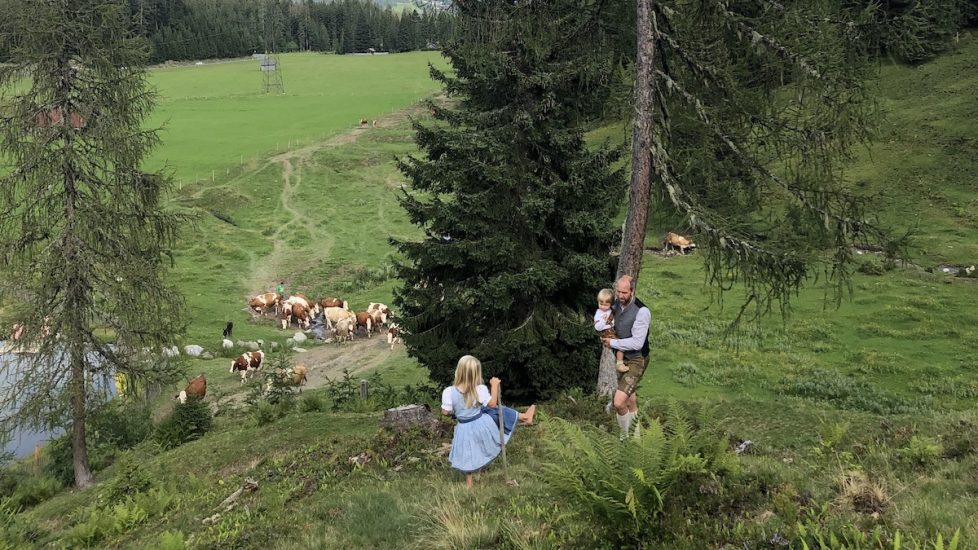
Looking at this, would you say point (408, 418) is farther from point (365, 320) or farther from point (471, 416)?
point (365, 320)

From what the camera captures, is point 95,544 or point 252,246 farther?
point 252,246

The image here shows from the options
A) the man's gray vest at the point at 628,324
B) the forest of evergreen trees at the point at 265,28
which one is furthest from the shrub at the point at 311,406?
the forest of evergreen trees at the point at 265,28

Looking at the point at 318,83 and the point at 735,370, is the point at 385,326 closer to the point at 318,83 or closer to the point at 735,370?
the point at 735,370

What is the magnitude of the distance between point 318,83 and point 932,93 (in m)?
86.8

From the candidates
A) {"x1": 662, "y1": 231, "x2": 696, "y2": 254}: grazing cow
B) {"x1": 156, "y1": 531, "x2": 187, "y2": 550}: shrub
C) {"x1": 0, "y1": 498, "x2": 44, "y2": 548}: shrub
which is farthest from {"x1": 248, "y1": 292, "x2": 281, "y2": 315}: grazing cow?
{"x1": 156, "y1": 531, "x2": 187, "y2": 550}: shrub

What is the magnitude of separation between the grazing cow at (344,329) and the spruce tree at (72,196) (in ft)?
39.7

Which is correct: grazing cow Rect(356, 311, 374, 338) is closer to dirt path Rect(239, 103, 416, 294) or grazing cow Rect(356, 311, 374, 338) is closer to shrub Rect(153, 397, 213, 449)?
dirt path Rect(239, 103, 416, 294)

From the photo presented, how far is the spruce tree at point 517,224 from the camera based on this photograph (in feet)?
40.7

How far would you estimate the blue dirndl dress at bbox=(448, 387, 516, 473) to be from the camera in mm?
7242

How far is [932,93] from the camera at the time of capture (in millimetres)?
39812

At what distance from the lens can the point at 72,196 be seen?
13.3 metres

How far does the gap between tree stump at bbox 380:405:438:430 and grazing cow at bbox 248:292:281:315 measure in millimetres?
22088

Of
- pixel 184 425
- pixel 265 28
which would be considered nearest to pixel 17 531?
pixel 184 425

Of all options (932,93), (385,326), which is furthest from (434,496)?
(932,93)
